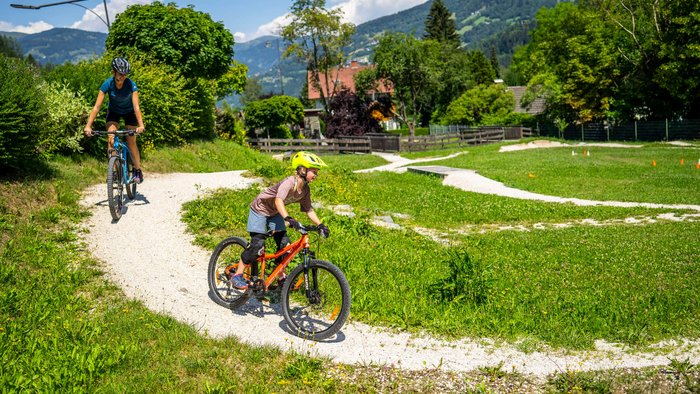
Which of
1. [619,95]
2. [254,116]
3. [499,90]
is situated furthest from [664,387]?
[499,90]

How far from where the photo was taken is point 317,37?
6109cm

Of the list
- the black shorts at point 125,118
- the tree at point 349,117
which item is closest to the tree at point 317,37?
the tree at point 349,117

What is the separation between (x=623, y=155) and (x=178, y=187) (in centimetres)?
2932

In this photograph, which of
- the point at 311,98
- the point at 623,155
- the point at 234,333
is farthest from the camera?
the point at 311,98

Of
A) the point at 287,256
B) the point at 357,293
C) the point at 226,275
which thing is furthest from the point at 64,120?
the point at 357,293

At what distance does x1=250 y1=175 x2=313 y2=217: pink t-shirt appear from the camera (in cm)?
658

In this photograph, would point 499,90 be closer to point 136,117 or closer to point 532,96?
point 532,96

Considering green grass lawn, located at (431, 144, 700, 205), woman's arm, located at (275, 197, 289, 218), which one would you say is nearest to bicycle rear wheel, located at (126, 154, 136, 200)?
woman's arm, located at (275, 197, 289, 218)

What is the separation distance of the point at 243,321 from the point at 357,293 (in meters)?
1.56

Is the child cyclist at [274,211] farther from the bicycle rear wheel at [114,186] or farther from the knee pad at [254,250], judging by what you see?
the bicycle rear wheel at [114,186]

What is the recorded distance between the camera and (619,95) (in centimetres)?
5066

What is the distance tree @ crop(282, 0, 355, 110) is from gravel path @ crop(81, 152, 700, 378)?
5138 cm

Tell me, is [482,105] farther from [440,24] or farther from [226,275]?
[226,275]

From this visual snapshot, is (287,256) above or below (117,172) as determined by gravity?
below
